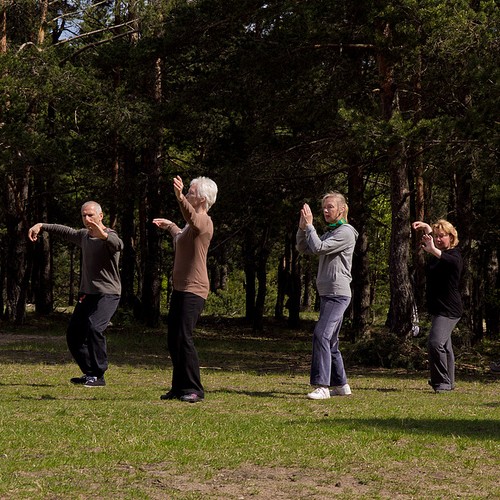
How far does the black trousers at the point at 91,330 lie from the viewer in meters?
11.8

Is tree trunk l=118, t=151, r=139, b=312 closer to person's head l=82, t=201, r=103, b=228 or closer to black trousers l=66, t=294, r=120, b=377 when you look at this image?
black trousers l=66, t=294, r=120, b=377

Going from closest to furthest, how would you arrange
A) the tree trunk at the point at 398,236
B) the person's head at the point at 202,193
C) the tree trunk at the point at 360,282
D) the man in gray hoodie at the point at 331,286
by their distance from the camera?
the person's head at the point at 202,193
the man in gray hoodie at the point at 331,286
the tree trunk at the point at 398,236
the tree trunk at the point at 360,282

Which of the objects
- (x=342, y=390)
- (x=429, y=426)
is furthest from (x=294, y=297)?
(x=429, y=426)

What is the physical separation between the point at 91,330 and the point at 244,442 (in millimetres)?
4404

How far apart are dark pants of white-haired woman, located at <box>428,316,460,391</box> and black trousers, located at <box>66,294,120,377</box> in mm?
3914

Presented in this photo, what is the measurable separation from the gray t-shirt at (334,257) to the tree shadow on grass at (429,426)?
2.08 metres

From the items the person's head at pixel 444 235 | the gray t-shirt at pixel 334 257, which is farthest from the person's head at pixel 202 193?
the person's head at pixel 444 235

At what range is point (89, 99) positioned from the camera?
29.3 m

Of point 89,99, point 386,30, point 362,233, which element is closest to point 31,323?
point 89,99

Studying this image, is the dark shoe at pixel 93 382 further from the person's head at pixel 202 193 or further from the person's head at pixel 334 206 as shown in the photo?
the person's head at pixel 334 206

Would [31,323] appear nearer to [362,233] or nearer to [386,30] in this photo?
[362,233]

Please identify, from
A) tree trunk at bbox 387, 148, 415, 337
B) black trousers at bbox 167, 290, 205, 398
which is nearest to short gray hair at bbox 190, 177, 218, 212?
black trousers at bbox 167, 290, 205, 398

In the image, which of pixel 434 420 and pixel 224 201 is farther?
pixel 224 201

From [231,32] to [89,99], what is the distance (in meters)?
8.21
